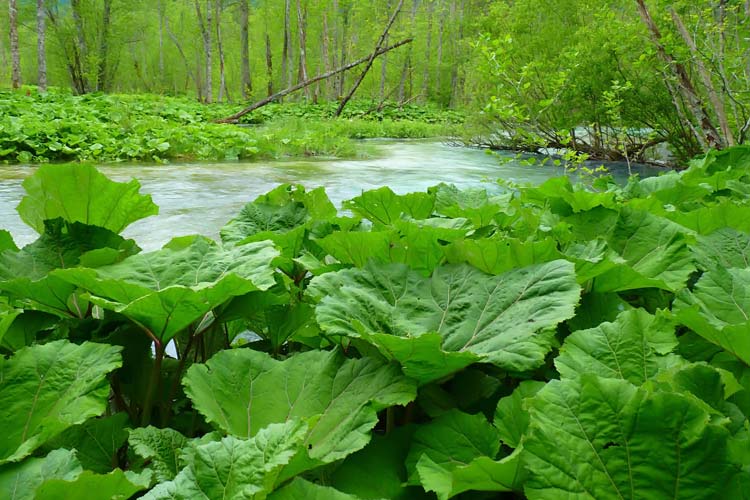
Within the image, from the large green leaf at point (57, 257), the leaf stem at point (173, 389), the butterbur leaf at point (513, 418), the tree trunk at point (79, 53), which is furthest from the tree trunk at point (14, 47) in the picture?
the butterbur leaf at point (513, 418)

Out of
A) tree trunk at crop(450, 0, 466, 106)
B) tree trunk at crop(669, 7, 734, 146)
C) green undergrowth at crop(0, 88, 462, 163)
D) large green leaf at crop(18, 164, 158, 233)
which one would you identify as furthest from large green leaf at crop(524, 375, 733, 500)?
tree trunk at crop(450, 0, 466, 106)

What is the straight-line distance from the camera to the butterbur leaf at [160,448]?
57cm

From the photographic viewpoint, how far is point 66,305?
31.7 inches

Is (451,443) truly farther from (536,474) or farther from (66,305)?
(66,305)

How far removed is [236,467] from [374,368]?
217mm

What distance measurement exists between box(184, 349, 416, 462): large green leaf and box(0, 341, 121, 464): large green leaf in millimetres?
101

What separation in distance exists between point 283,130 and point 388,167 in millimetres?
2772

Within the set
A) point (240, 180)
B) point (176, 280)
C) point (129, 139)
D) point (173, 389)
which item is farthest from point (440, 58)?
point (173, 389)

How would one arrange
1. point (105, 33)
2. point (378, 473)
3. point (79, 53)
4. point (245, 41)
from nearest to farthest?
point (378, 473) < point (245, 41) < point (79, 53) < point (105, 33)

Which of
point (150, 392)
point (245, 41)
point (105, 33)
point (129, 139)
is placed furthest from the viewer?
point (105, 33)

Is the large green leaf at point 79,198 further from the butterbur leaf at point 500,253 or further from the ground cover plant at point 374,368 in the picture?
the butterbur leaf at point 500,253

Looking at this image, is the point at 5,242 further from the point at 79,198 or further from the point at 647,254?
the point at 647,254

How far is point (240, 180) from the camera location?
5945 millimetres

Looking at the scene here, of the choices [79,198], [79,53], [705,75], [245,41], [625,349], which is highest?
[245,41]
